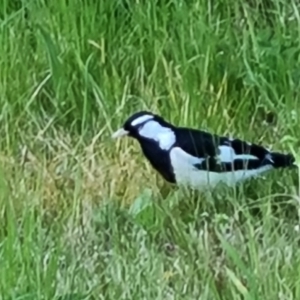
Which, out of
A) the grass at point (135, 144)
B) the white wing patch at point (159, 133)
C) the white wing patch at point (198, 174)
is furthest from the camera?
the white wing patch at point (159, 133)

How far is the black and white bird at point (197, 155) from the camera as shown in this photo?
283cm

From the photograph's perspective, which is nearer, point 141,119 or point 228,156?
point 228,156

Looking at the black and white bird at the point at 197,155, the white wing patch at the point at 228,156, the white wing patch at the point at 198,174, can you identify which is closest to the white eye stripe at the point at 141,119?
the black and white bird at the point at 197,155

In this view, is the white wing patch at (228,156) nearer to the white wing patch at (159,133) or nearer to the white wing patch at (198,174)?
the white wing patch at (198,174)

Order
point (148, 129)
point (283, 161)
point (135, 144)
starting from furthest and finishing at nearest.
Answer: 1. point (135, 144)
2. point (148, 129)
3. point (283, 161)

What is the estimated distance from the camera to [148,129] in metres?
2.96

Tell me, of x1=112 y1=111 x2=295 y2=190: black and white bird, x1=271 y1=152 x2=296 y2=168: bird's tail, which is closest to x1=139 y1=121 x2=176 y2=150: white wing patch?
x1=112 y1=111 x2=295 y2=190: black and white bird

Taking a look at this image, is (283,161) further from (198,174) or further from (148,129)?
(148,129)

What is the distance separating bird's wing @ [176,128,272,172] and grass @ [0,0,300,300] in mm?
58

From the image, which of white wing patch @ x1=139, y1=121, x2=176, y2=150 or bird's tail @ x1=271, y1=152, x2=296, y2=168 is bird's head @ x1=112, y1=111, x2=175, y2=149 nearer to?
white wing patch @ x1=139, y1=121, x2=176, y2=150

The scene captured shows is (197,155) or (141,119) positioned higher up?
(141,119)

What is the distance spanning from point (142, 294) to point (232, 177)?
474 mm

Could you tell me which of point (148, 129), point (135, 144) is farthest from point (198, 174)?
point (135, 144)

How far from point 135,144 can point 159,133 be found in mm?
164
